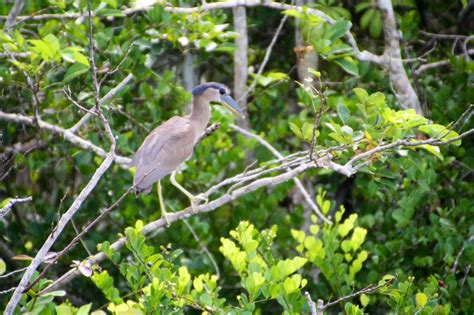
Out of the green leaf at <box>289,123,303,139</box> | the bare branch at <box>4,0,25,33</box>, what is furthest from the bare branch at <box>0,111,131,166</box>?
the green leaf at <box>289,123,303,139</box>

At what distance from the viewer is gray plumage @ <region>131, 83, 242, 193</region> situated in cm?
514

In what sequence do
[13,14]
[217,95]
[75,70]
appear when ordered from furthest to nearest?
[217,95] → [13,14] → [75,70]

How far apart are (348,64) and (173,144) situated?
1019mm

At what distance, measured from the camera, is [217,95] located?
19.5 feet

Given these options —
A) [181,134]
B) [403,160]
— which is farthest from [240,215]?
[403,160]

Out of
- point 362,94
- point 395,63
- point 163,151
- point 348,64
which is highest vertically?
point 362,94

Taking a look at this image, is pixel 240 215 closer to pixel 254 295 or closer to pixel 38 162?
pixel 38 162

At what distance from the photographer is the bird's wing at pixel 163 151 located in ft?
16.9

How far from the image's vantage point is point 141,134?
229 inches

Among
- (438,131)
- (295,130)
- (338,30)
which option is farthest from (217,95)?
(438,131)

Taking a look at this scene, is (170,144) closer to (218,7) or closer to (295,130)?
(218,7)

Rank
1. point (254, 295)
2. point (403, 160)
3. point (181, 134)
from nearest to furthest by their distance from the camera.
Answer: point (254, 295)
point (403, 160)
point (181, 134)

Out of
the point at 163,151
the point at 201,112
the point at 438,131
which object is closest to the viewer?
the point at 438,131

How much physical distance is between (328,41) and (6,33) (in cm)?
167
